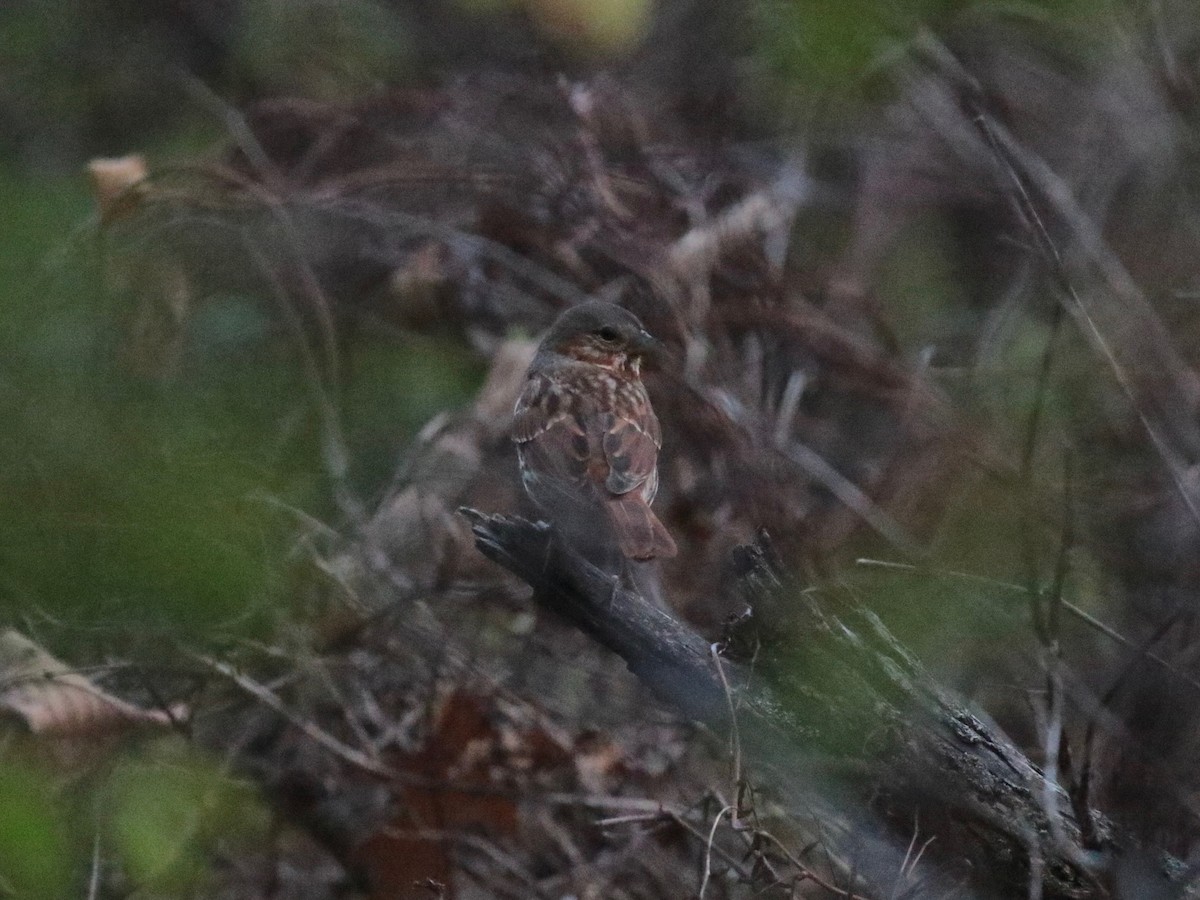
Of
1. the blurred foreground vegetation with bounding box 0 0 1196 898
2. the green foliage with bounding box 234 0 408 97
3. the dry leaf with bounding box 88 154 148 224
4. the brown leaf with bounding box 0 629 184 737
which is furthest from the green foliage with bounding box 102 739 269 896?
the green foliage with bounding box 234 0 408 97

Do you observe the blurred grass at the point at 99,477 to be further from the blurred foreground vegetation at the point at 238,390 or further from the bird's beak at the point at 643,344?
the bird's beak at the point at 643,344

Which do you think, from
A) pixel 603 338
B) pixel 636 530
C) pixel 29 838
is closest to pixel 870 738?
pixel 636 530

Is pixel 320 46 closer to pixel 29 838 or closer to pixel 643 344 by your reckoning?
pixel 643 344

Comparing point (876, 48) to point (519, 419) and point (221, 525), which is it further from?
point (519, 419)

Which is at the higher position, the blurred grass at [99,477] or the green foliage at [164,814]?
the blurred grass at [99,477]

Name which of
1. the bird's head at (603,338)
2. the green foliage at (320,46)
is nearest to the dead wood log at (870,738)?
the bird's head at (603,338)

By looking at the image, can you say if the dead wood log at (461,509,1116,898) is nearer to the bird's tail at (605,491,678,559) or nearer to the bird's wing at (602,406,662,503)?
the bird's tail at (605,491,678,559)

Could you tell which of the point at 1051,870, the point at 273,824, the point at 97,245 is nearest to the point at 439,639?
the point at 273,824
